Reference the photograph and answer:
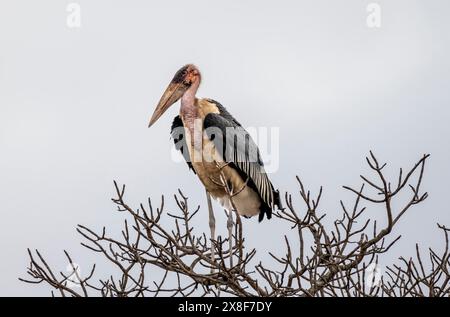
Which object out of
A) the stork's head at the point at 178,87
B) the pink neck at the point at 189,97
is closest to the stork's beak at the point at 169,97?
the stork's head at the point at 178,87

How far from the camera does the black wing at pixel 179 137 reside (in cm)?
1149

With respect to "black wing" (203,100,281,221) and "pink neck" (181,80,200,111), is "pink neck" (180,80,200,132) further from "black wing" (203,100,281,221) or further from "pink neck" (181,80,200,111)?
"black wing" (203,100,281,221)

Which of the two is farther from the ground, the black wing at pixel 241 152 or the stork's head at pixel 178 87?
the stork's head at pixel 178 87

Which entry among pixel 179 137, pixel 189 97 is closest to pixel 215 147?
pixel 179 137

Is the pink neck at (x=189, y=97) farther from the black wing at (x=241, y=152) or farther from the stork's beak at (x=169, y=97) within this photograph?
the black wing at (x=241, y=152)

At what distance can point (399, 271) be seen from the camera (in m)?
8.27

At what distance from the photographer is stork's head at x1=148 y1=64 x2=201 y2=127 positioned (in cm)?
1177

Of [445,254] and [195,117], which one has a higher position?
[195,117]

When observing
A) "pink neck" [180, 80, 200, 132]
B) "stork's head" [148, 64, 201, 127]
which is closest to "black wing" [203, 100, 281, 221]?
"pink neck" [180, 80, 200, 132]
